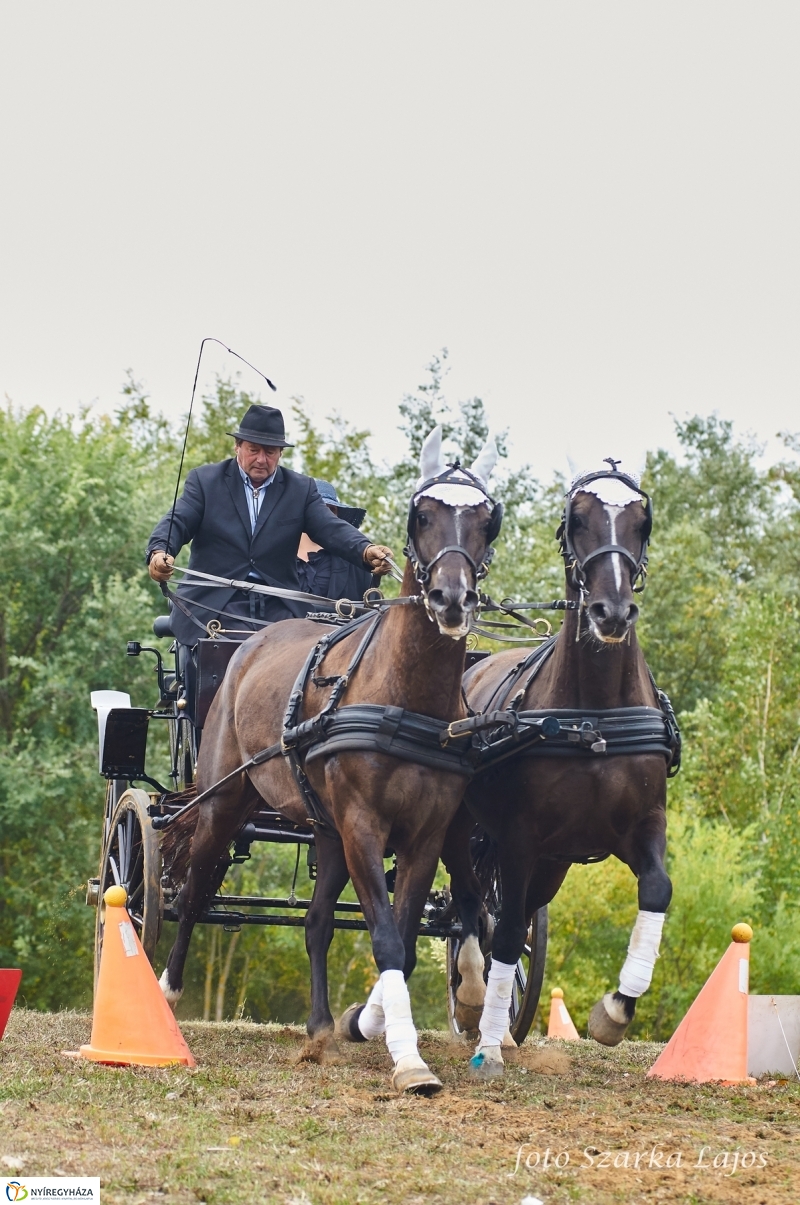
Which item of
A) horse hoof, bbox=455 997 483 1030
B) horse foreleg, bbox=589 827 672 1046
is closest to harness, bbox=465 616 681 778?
horse foreleg, bbox=589 827 672 1046

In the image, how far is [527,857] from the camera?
21.1 ft

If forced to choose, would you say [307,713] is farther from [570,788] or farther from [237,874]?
[237,874]

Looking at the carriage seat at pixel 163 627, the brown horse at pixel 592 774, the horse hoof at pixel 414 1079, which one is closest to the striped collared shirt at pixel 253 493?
the carriage seat at pixel 163 627

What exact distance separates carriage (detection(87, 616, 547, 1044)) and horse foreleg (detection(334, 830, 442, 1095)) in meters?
1.63

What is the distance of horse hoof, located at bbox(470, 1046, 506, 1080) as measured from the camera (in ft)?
20.5

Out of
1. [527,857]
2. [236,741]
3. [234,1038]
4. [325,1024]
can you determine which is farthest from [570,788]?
[234,1038]

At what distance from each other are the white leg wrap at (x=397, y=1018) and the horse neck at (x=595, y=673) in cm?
143

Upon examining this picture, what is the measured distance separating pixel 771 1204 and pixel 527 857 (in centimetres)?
262

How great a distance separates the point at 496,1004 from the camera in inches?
256

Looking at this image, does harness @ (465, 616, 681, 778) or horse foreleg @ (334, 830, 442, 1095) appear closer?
horse foreleg @ (334, 830, 442, 1095)

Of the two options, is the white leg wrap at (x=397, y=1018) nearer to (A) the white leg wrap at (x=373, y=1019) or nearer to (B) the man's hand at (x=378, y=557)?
(A) the white leg wrap at (x=373, y=1019)

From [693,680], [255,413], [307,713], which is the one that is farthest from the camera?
[693,680]

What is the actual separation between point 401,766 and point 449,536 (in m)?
0.96

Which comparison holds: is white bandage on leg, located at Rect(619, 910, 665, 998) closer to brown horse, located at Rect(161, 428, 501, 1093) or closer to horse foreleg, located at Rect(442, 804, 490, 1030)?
brown horse, located at Rect(161, 428, 501, 1093)
